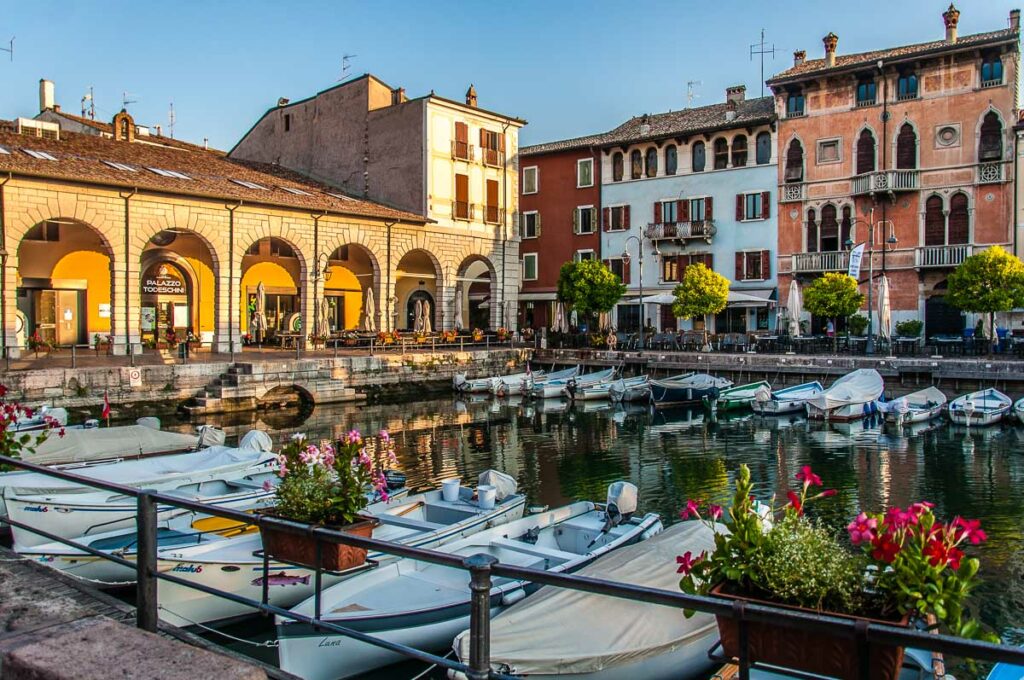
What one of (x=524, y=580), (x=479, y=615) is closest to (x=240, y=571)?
(x=479, y=615)

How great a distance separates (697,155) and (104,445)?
3879cm

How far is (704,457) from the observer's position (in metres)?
21.1

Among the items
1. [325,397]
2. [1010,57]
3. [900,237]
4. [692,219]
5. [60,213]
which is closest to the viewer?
[60,213]

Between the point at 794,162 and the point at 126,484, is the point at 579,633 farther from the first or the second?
the point at 794,162

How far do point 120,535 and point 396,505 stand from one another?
352 cm

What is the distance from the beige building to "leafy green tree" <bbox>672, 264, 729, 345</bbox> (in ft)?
34.7

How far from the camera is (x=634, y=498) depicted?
11.3 meters

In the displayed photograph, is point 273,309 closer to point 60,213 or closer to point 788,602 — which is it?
point 60,213

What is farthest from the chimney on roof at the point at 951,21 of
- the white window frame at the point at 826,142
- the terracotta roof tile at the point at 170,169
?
the terracotta roof tile at the point at 170,169

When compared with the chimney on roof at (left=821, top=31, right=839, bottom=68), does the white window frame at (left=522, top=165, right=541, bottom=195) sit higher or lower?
lower

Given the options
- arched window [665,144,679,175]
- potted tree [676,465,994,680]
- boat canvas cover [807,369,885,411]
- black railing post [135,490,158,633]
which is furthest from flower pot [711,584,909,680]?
arched window [665,144,679,175]

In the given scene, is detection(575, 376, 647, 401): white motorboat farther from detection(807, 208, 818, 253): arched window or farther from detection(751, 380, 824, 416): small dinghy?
detection(807, 208, 818, 253): arched window

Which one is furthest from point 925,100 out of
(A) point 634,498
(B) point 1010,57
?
(A) point 634,498

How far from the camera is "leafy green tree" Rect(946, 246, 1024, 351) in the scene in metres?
31.1
